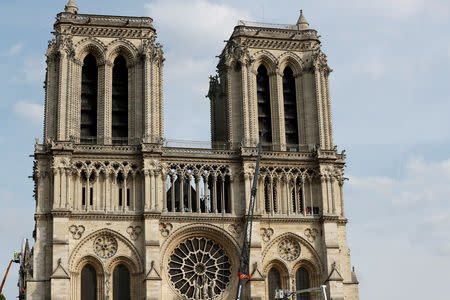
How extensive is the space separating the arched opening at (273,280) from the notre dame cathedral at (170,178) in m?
0.08

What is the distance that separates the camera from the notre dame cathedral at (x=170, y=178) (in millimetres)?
58219

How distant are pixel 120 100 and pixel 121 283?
1384 cm

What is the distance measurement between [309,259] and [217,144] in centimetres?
1109

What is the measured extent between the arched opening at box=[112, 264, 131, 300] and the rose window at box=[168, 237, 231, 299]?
304cm

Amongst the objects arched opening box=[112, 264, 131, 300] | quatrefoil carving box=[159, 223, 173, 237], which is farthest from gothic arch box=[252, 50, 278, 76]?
arched opening box=[112, 264, 131, 300]

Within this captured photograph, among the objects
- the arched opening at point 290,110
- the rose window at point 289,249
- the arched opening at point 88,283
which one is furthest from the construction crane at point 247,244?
the arched opening at point 88,283

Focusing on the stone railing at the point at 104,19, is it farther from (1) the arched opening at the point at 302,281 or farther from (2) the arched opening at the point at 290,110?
(1) the arched opening at the point at 302,281

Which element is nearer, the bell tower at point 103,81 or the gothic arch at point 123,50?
the bell tower at point 103,81

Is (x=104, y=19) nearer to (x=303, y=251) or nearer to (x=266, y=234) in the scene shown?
(x=266, y=234)

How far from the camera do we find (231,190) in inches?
2416

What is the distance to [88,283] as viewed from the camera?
58125 mm

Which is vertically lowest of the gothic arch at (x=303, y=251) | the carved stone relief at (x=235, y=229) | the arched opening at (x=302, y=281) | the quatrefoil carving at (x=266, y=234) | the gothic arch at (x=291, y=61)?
the arched opening at (x=302, y=281)

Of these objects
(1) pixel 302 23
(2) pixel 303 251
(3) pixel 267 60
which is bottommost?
(2) pixel 303 251

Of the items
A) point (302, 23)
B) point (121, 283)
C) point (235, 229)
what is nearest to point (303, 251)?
point (235, 229)
